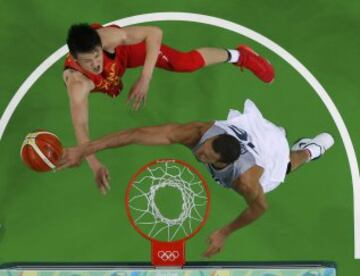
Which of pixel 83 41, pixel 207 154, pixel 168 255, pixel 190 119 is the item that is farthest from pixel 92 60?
pixel 168 255

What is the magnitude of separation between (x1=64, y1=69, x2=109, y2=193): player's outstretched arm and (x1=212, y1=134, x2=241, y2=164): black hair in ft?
2.83

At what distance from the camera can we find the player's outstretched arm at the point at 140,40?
14.1 feet

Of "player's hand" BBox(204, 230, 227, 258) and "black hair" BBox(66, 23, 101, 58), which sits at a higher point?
"black hair" BBox(66, 23, 101, 58)

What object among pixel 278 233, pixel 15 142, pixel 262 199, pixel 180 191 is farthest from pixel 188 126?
pixel 15 142

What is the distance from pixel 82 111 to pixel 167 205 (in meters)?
0.95

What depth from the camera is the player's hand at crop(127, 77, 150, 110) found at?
440cm

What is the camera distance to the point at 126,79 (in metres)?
4.48

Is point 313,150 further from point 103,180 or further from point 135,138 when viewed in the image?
point 103,180

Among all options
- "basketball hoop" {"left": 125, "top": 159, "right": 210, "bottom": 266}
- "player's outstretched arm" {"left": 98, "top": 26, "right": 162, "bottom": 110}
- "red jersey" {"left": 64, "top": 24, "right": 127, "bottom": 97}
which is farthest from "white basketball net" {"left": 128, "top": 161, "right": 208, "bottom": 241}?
"red jersey" {"left": 64, "top": 24, "right": 127, "bottom": 97}

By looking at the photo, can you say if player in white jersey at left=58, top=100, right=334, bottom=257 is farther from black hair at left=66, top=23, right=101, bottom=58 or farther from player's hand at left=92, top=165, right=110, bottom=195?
black hair at left=66, top=23, right=101, bottom=58

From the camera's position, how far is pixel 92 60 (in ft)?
13.7

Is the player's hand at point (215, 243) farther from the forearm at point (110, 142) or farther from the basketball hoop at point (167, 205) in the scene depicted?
the forearm at point (110, 142)

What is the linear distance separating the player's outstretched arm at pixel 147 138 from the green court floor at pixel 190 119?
2.8 inches

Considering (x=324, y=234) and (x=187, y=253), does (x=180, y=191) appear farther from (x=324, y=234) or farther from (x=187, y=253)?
(x=324, y=234)
